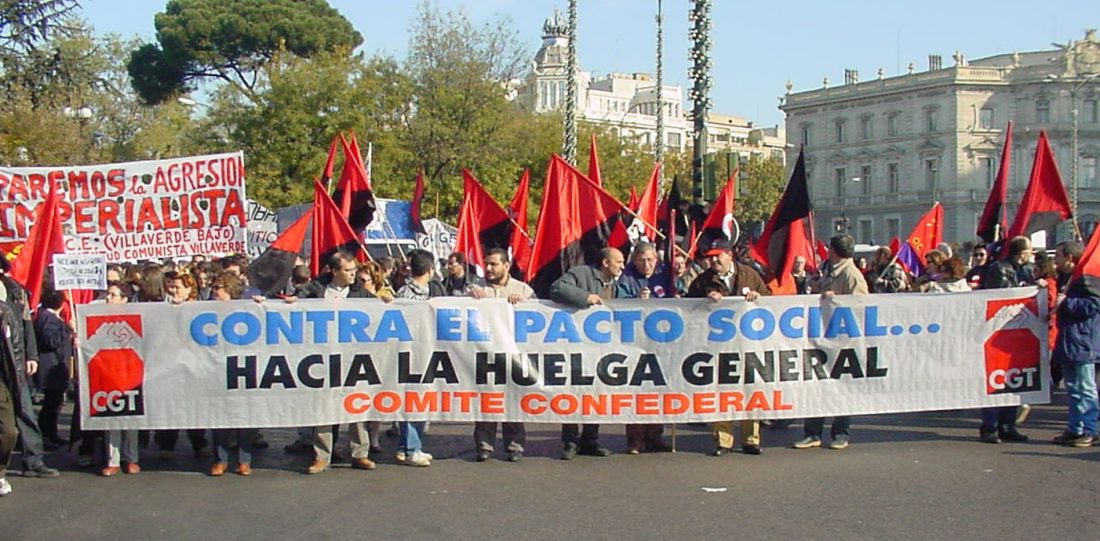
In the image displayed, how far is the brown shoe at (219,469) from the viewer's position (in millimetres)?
9328

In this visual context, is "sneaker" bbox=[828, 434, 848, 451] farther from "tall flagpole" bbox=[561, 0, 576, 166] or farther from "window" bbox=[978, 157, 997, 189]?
"window" bbox=[978, 157, 997, 189]

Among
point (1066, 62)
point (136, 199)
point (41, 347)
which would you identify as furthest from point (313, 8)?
point (1066, 62)

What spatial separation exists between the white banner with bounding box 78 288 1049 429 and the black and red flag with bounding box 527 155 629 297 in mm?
921

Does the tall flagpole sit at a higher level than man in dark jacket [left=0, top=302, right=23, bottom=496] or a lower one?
higher

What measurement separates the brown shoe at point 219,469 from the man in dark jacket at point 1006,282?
237 inches

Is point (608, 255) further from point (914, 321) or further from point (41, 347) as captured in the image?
point (41, 347)

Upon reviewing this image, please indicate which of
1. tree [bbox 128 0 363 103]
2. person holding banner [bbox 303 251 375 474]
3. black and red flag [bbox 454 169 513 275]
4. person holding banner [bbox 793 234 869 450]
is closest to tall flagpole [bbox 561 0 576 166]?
black and red flag [bbox 454 169 513 275]

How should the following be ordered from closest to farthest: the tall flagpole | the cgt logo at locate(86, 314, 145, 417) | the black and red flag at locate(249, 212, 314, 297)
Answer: the cgt logo at locate(86, 314, 145, 417) < the black and red flag at locate(249, 212, 314, 297) < the tall flagpole

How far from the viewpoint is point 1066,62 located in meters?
84.5

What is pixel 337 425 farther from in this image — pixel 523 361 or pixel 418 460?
pixel 523 361

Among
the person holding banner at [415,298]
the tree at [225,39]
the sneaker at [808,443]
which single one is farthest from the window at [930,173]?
the person holding banner at [415,298]

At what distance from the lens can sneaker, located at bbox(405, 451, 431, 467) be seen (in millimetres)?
9633

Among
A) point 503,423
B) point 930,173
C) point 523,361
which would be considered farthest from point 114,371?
point 930,173

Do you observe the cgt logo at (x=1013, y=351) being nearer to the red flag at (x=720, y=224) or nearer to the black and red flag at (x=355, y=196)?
the red flag at (x=720, y=224)
